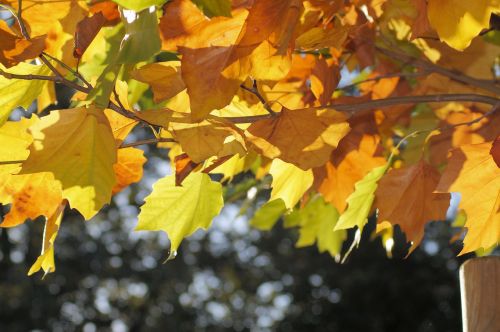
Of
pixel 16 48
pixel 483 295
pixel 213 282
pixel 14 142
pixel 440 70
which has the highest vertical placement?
pixel 16 48

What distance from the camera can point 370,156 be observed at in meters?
1.09

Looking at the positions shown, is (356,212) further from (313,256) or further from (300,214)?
(313,256)

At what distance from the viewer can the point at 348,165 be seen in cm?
109

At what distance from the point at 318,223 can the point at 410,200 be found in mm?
642

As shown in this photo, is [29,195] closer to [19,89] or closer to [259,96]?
[19,89]

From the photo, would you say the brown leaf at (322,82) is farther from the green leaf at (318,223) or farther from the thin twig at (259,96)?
the green leaf at (318,223)

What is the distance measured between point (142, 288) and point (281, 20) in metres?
10.4

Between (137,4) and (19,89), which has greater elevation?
(137,4)

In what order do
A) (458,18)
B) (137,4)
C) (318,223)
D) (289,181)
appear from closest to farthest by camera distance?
1. (137,4)
2. (458,18)
3. (289,181)
4. (318,223)

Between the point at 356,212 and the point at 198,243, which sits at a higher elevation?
the point at 356,212

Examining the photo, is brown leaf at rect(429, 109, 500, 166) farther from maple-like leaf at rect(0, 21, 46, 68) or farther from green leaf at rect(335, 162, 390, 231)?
maple-like leaf at rect(0, 21, 46, 68)

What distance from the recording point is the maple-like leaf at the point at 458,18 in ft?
2.41

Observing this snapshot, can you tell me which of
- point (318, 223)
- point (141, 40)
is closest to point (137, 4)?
point (141, 40)

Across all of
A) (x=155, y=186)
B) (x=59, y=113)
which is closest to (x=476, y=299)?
(x=155, y=186)
